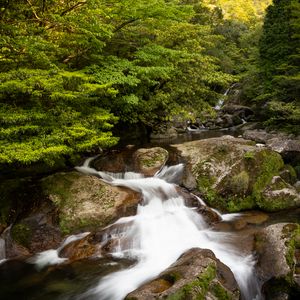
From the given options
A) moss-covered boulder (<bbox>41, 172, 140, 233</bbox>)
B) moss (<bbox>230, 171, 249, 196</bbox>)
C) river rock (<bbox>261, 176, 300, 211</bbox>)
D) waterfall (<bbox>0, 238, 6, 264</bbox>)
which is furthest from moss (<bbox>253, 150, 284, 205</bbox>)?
waterfall (<bbox>0, 238, 6, 264</bbox>)

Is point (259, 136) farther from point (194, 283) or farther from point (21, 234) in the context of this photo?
point (194, 283)

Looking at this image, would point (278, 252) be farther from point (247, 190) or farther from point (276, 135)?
point (276, 135)

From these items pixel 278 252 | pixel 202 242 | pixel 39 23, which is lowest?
pixel 202 242

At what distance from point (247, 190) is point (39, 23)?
8.08m

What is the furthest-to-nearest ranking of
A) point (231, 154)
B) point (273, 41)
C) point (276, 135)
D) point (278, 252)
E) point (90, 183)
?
point (273, 41) < point (276, 135) < point (231, 154) < point (90, 183) < point (278, 252)

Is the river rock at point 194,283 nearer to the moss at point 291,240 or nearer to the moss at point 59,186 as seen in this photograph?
the moss at point 291,240

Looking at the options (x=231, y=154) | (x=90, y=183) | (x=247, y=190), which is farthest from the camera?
(x=231, y=154)

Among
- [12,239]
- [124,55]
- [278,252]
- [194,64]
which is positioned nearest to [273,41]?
[194,64]

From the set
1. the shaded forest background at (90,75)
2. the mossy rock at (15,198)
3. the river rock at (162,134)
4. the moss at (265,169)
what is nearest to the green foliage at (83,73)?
the shaded forest background at (90,75)

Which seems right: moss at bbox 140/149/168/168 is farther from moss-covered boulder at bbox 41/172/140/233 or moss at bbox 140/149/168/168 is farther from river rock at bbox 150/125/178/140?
river rock at bbox 150/125/178/140

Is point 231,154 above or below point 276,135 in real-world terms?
above

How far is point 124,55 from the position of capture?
1414 centimetres

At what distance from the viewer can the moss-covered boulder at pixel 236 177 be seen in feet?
34.6

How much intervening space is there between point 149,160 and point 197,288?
675cm
